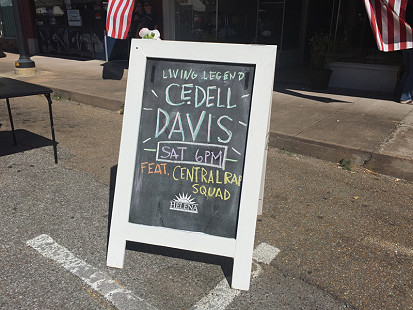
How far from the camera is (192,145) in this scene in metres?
2.63

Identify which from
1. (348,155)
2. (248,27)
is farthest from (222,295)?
(248,27)

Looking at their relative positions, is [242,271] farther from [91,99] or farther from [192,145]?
[91,99]

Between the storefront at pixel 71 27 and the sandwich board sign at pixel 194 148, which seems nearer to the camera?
the sandwich board sign at pixel 194 148

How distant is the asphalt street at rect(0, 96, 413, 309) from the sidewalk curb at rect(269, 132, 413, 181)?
0.40 feet

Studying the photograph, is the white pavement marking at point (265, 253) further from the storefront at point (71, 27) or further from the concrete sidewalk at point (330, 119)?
the storefront at point (71, 27)

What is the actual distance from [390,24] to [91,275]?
5043mm

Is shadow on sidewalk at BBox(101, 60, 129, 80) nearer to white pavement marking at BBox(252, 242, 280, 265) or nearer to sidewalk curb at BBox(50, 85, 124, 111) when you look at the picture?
sidewalk curb at BBox(50, 85, 124, 111)

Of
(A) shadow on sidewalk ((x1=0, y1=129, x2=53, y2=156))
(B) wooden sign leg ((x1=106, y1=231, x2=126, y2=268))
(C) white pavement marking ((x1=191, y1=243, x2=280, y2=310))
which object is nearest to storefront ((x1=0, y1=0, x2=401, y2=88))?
(A) shadow on sidewalk ((x1=0, y1=129, x2=53, y2=156))

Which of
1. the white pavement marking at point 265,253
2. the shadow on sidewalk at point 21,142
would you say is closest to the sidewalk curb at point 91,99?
the shadow on sidewalk at point 21,142

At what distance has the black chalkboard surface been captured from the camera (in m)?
2.56

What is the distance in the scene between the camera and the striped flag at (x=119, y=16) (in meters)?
8.00

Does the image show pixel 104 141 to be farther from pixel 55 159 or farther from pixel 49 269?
pixel 49 269

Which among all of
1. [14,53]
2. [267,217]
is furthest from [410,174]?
[14,53]

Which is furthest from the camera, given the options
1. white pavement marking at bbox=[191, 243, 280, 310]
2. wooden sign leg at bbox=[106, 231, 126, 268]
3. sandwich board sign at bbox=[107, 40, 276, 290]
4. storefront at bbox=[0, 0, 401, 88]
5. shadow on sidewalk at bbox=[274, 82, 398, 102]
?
storefront at bbox=[0, 0, 401, 88]
